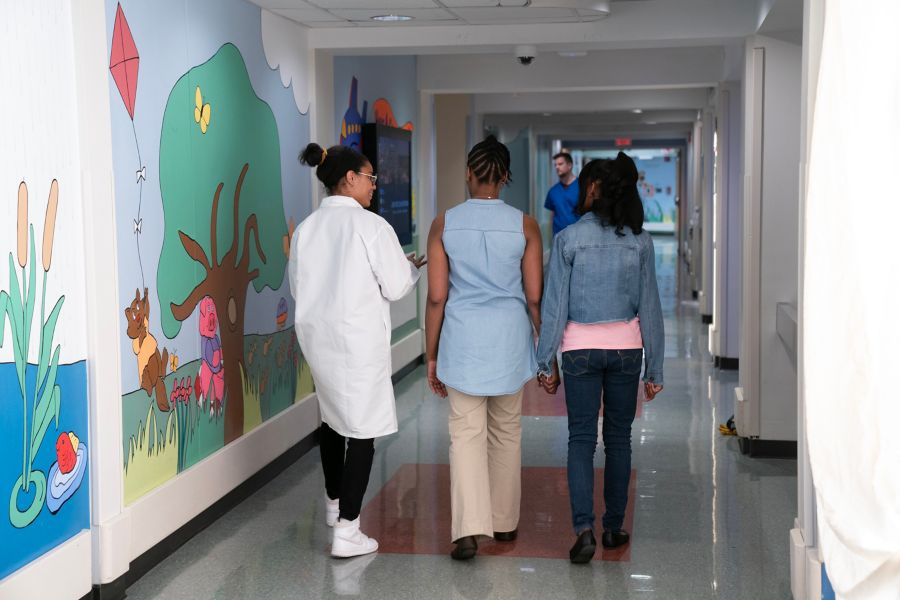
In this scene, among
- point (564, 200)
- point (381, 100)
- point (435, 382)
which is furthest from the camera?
point (564, 200)

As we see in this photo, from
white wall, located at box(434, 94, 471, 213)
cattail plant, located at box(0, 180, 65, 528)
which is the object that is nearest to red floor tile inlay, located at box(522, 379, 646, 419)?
cattail plant, located at box(0, 180, 65, 528)

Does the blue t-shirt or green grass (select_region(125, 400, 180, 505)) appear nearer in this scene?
green grass (select_region(125, 400, 180, 505))

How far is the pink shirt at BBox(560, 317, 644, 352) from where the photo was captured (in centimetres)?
386

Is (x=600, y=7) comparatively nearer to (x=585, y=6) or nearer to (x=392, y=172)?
(x=585, y=6)

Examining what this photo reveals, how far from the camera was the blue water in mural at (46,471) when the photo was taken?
10.0 feet

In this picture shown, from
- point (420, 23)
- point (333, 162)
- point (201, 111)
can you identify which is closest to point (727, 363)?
point (420, 23)

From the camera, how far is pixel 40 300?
321cm

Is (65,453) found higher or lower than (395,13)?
lower

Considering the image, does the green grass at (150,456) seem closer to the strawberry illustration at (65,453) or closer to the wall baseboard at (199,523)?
the wall baseboard at (199,523)

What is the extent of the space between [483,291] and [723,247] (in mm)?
5175

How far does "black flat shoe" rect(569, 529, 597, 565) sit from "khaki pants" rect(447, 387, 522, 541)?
1.08ft

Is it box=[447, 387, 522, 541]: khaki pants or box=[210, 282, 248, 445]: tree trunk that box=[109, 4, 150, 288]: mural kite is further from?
box=[447, 387, 522, 541]: khaki pants

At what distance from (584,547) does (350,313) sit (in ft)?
4.05

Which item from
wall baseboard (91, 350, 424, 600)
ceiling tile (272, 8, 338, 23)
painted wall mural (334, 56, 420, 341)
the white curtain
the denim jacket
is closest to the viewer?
the white curtain
